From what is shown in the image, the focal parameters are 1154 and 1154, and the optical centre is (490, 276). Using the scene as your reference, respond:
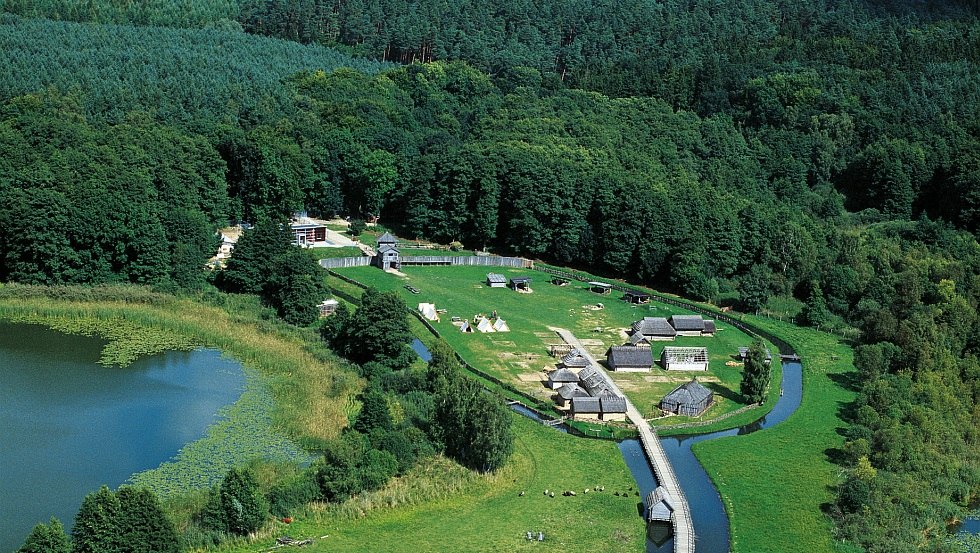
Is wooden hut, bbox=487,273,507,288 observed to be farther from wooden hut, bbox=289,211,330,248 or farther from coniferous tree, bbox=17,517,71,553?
coniferous tree, bbox=17,517,71,553

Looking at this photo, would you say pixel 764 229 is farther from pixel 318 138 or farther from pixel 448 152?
pixel 318 138

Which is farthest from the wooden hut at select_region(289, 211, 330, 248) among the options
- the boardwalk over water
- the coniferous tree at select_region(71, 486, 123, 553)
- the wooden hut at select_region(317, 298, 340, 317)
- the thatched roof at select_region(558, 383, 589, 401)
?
the coniferous tree at select_region(71, 486, 123, 553)

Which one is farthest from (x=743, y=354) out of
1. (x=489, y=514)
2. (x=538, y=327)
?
(x=489, y=514)

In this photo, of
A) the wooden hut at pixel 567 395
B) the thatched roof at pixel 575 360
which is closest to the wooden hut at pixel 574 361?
the thatched roof at pixel 575 360

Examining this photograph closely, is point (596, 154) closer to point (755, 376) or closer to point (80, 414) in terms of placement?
point (755, 376)

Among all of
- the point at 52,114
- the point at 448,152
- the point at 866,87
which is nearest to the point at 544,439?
the point at 448,152

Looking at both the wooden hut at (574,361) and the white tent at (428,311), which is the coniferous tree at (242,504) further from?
the white tent at (428,311)

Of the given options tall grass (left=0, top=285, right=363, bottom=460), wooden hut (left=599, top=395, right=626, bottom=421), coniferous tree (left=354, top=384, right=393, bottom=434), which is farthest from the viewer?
tall grass (left=0, top=285, right=363, bottom=460)
